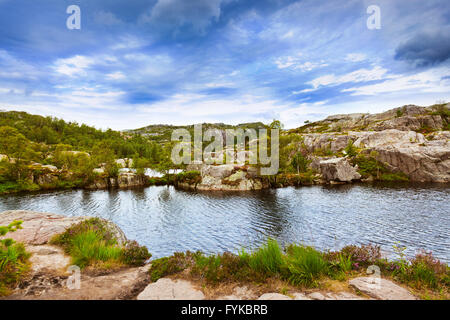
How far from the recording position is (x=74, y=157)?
6669 centimetres

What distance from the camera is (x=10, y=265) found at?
23.6ft

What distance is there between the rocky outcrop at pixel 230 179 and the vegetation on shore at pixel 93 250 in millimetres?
38902

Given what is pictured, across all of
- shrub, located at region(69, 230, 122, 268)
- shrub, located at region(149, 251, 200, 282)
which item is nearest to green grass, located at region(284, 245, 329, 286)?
shrub, located at region(149, 251, 200, 282)

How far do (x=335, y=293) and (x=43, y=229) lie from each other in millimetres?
14077

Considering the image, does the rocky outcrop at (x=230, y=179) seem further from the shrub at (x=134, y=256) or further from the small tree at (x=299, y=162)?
the shrub at (x=134, y=256)

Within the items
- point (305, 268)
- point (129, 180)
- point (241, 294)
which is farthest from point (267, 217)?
point (129, 180)

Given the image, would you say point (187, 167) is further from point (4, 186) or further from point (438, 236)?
point (438, 236)

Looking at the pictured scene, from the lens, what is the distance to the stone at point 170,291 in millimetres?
6277

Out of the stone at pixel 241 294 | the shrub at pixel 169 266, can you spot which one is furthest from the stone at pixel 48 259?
the stone at pixel 241 294

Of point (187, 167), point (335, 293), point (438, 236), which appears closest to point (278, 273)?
point (335, 293)

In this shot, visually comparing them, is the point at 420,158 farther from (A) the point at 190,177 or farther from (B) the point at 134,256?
(B) the point at 134,256

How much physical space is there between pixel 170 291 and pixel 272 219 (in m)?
21.1

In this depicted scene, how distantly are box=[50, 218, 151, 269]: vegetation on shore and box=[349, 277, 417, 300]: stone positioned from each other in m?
8.98

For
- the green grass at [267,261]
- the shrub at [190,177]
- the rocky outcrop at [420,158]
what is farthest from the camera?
the shrub at [190,177]
